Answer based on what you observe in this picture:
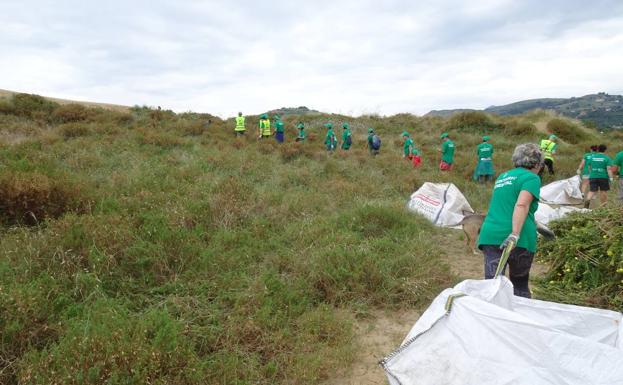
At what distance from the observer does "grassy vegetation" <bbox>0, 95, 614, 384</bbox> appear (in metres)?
2.44

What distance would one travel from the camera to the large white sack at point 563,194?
26.9ft

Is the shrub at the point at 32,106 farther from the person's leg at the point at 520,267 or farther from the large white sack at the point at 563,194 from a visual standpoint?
the large white sack at the point at 563,194

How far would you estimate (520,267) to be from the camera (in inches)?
117

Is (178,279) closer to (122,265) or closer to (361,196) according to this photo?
(122,265)

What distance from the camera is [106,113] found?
48.6 feet

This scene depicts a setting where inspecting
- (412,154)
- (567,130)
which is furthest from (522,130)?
(412,154)

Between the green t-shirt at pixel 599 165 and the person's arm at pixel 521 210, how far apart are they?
20.4ft

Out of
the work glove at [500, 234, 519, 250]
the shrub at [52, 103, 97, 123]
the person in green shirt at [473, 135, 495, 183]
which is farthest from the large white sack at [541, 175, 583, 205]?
the shrub at [52, 103, 97, 123]

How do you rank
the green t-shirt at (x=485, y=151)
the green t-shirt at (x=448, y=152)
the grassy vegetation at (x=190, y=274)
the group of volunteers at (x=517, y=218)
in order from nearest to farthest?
the grassy vegetation at (x=190, y=274) → the group of volunteers at (x=517, y=218) → the green t-shirt at (x=485, y=151) → the green t-shirt at (x=448, y=152)

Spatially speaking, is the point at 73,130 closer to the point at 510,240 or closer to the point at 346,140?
the point at 346,140

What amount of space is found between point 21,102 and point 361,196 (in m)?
14.4

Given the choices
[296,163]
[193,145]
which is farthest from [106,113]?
[296,163]

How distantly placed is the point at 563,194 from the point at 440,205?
12.2ft

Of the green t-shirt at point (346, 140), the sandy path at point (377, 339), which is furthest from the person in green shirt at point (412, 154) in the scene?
the sandy path at point (377, 339)
